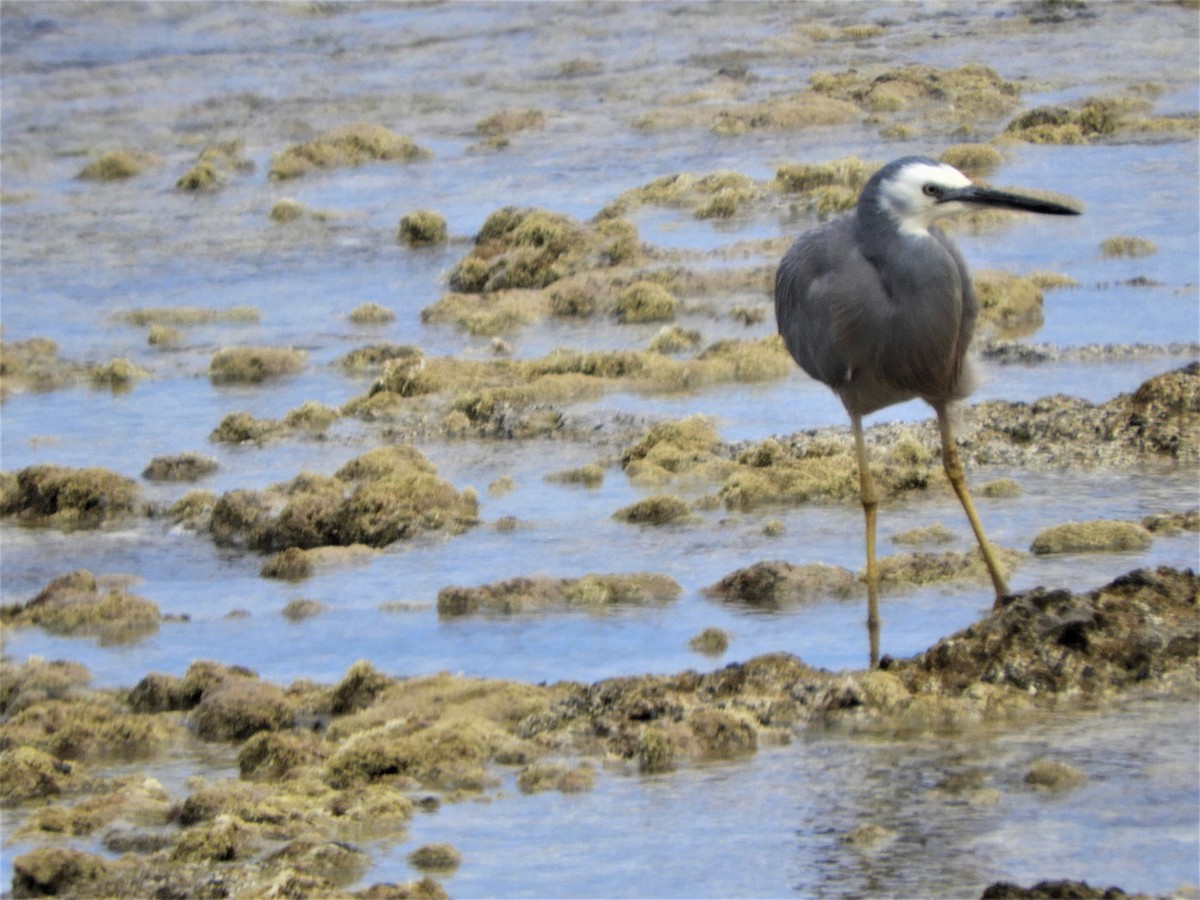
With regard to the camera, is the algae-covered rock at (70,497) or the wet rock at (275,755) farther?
the algae-covered rock at (70,497)

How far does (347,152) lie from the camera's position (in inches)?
1091

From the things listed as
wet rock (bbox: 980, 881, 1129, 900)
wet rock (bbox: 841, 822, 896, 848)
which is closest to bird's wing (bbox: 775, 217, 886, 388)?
wet rock (bbox: 841, 822, 896, 848)

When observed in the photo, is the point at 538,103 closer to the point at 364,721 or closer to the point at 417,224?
the point at 417,224

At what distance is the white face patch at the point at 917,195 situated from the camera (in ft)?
26.4

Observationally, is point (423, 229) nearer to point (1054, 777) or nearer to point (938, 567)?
point (938, 567)

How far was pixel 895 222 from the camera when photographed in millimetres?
8188

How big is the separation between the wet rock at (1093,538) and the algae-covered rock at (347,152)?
62.5 ft

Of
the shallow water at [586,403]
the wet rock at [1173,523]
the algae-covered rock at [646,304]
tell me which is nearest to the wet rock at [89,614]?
the shallow water at [586,403]

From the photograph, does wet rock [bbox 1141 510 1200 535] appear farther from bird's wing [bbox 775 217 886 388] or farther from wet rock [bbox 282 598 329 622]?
wet rock [bbox 282 598 329 622]

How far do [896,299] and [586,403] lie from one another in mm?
5963

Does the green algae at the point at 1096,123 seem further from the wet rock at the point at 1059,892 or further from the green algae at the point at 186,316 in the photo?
the wet rock at the point at 1059,892

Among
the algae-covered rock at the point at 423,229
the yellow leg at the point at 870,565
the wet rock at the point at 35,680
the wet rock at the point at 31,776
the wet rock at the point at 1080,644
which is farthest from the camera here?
the algae-covered rock at the point at 423,229

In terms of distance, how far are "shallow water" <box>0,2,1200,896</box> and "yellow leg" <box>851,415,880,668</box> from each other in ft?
0.31

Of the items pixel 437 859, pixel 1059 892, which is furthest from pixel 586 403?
pixel 1059 892
